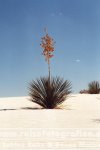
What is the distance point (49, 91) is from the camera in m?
11.7

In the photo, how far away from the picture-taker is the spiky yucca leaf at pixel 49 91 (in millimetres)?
11742

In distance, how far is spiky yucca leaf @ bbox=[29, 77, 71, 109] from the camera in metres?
11.7

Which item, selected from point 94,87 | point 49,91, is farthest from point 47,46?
point 94,87

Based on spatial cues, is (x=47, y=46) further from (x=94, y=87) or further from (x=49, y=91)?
(x=94, y=87)

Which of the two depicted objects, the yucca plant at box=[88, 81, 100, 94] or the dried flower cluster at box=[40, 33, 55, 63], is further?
the yucca plant at box=[88, 81, 100, 94]

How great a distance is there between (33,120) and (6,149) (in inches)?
122

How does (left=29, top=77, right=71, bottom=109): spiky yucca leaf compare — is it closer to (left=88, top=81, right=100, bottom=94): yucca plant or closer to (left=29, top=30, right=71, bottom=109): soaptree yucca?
(left=29, top=30, right=71, bottom=109): soaptree yucca

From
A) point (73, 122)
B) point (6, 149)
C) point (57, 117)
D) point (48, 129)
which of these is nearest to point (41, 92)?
point (57, 117)

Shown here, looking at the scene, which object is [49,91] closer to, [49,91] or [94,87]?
[49,91]

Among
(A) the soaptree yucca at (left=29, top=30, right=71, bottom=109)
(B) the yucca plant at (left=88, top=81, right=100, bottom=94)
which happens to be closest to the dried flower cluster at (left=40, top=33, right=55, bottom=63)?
(A) the soaptree yucca at (left=29, top=30, right=71, bottom=109)

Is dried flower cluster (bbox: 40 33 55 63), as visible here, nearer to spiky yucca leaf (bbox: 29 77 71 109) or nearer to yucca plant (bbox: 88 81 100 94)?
spiky yucca leaf (bbox: 29 77 71 109)

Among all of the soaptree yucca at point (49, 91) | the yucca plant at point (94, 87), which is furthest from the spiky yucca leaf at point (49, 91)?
the yucca plant at point (94, 87)

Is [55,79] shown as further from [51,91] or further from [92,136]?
[92,136]

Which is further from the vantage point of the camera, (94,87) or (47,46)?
(94,87)
